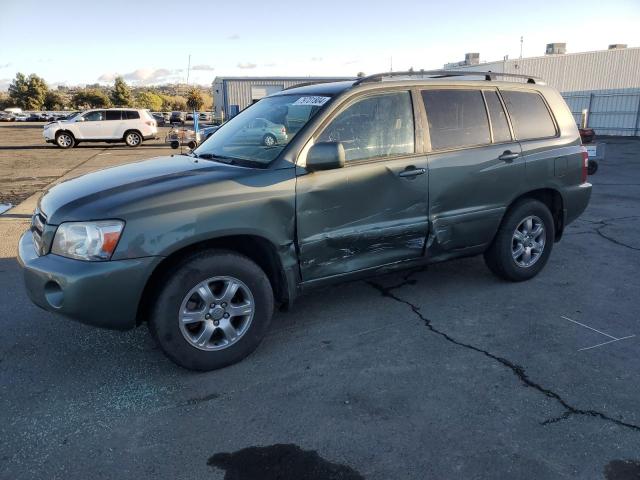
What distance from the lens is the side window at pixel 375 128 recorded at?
378cm

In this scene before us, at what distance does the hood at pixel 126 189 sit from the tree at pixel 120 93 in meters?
76.3

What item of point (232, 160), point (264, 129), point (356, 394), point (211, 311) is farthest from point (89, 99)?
point (356, 394)

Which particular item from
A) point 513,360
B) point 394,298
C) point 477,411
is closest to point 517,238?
point 394,298

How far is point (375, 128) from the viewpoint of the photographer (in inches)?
155

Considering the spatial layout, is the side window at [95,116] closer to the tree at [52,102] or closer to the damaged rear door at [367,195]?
the damaged rear door at [367,195]

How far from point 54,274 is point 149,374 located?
2.90 ft

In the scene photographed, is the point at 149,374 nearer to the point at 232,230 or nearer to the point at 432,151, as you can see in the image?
the point at 232,230

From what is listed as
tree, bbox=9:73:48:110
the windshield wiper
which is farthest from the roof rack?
tree, bbox=9:73:48:110

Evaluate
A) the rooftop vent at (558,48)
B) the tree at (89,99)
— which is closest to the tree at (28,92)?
the tree at (89,99)

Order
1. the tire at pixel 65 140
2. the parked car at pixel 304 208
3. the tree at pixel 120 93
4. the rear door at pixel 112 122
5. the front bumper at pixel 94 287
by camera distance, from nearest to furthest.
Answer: the front bumper at pixel 94 287
the parked car at pixel 304 208
the tire at pixel 65 140
the rear door at pixel 112 122
the tree at pixel 120 93

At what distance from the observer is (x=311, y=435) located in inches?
108

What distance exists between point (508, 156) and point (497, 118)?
14.3 inches

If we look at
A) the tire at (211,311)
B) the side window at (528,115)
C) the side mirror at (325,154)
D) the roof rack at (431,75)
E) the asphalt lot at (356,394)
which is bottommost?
the asphalt lot at (356,394)

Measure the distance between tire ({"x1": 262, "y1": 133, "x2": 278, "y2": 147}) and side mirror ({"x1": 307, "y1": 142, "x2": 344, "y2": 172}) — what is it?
431mm
